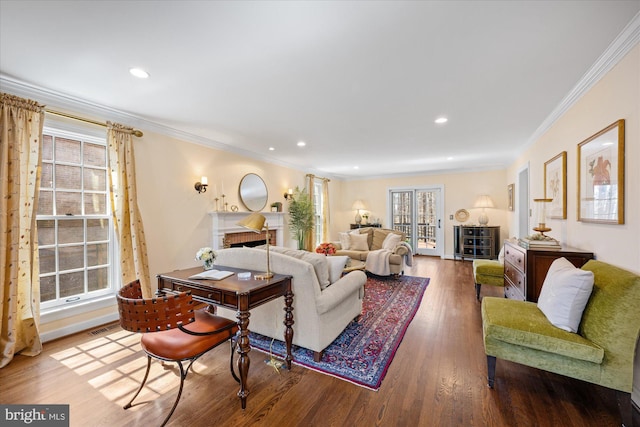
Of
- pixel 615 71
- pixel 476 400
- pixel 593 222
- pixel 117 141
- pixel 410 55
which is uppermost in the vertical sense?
pixel 410 55

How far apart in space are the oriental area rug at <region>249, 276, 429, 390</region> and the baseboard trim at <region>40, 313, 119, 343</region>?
1.84 meters

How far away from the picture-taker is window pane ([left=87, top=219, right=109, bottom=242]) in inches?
119

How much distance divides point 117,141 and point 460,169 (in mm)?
7288

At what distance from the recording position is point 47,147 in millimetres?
2707

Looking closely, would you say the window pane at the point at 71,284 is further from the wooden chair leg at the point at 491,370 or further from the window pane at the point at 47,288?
the wooden chair leg at the point at 491,370

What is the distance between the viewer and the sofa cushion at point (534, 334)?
63.4 inches

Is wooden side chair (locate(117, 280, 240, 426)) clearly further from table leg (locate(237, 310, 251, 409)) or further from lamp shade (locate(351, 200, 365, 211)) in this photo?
lamp shade (locate(351, 200, 365, 211))

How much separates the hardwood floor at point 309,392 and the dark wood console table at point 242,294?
23cm

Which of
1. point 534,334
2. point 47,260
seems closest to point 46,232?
point 47,260

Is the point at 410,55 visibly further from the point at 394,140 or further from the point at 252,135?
the point at 252,135

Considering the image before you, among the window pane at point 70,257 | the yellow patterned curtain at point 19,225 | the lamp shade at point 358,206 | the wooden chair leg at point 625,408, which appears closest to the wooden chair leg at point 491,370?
the wooden chair leg at point 625,408

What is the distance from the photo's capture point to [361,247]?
218 inches

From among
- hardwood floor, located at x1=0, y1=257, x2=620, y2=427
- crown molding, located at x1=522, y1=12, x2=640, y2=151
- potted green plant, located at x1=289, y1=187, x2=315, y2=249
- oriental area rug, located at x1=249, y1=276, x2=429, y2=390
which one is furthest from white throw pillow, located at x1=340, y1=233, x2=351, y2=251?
crown molding, located at x1=522, y1=12, x2=640, y2=151

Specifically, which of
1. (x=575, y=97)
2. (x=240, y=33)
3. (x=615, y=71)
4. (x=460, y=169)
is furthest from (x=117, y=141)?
(x=460, y=169)
